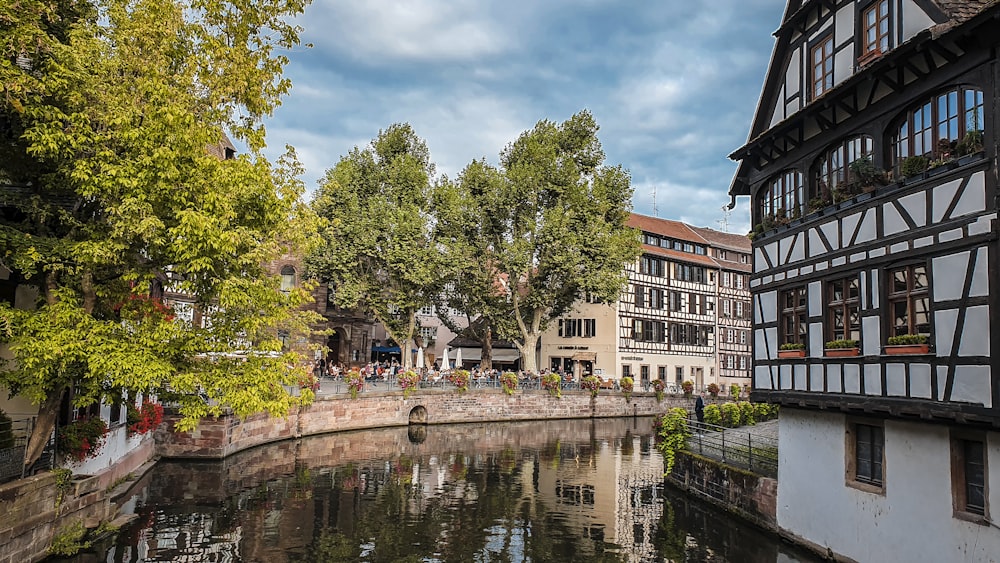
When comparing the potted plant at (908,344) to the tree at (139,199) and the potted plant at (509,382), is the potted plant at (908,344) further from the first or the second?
the potted plant at (509,382)

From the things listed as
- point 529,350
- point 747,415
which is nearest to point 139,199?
point 747,415

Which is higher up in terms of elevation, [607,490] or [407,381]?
[407,381]

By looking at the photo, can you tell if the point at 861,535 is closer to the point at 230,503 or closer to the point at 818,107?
the point at 818,107

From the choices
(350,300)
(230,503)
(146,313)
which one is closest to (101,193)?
(146,313)

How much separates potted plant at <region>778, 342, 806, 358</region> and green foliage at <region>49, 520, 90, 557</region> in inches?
582

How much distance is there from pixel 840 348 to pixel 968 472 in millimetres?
3262

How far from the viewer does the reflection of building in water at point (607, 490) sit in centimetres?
1702

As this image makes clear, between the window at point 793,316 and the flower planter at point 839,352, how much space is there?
1200 mm

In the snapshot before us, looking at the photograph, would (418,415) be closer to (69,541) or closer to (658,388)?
(658,388)

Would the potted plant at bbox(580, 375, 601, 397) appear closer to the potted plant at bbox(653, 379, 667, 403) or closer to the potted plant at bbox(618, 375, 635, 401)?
the potted plant at bbox(618, 375, 635, 401)

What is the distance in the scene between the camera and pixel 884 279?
12.8m

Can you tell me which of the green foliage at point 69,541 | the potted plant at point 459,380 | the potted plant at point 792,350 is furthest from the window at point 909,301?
the potted plant at point 459,380

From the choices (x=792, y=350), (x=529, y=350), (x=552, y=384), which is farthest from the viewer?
(x=529, y=350)

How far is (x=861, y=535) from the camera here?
13.1m
